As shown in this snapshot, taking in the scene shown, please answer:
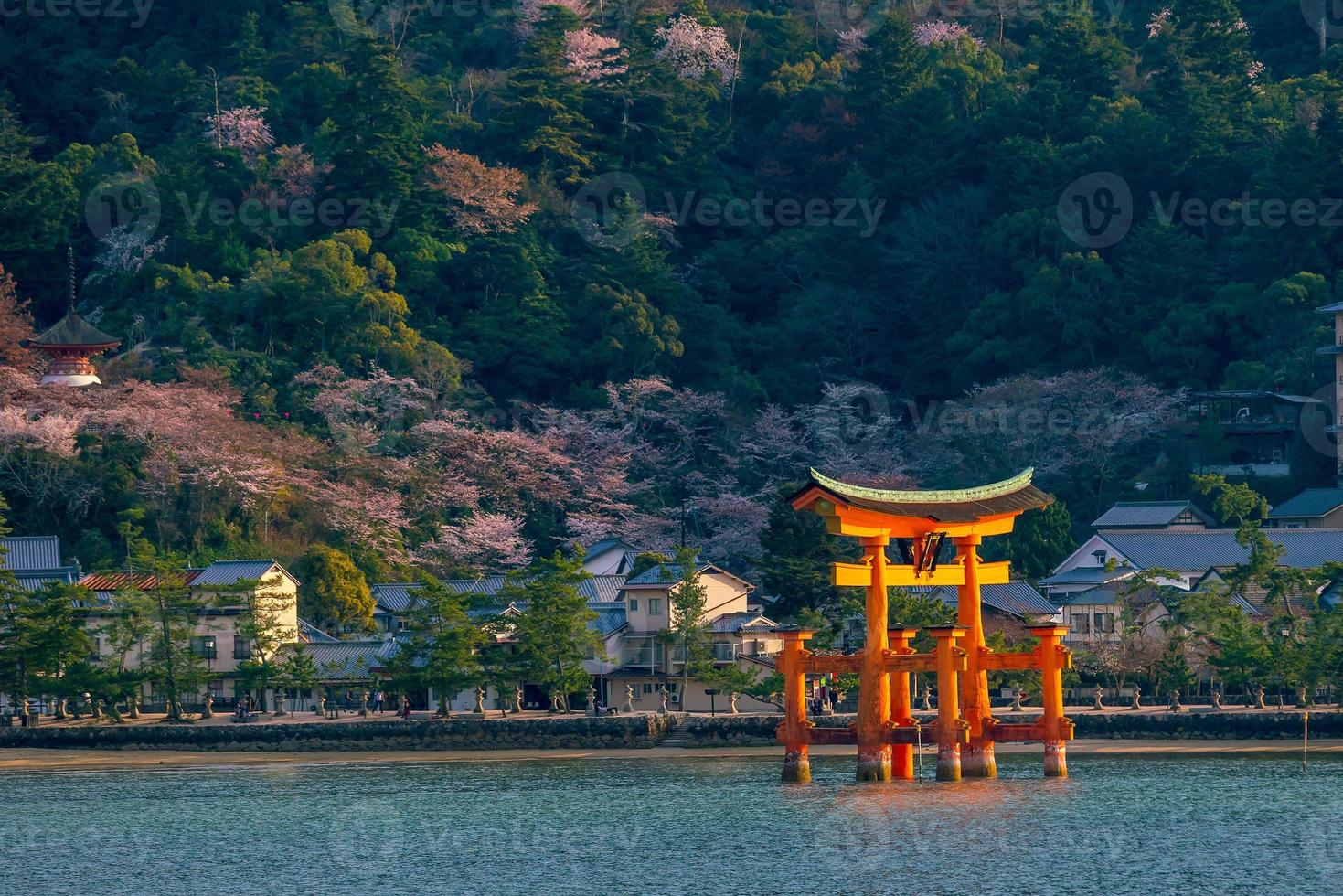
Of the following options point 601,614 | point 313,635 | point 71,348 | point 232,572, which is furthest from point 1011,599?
point 71,348

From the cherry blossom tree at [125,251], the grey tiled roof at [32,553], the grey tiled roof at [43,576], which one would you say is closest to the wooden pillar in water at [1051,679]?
the grey tiled roof at [43,576]

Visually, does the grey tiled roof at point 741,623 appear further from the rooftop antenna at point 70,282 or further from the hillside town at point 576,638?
the rooftop antenna at point 70,282

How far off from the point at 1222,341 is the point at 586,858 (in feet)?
137

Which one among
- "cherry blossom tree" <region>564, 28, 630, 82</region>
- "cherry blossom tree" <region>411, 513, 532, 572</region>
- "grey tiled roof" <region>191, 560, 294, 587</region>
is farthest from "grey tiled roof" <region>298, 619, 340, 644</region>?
"cherry blossom tree" <region>564, 28, 630, 82</region>

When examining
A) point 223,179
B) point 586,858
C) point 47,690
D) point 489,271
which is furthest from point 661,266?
point 586,858

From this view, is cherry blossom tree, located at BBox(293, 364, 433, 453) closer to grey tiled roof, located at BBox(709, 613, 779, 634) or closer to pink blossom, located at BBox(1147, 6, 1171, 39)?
grey tiled roof, located at BBox(709, 613, 779, 634)

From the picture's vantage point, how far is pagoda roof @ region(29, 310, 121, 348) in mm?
65500

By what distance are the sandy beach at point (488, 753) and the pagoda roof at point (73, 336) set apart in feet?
61.3

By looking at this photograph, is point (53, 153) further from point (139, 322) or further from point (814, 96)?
point (814, 96)

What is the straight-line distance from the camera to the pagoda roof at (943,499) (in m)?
35.7

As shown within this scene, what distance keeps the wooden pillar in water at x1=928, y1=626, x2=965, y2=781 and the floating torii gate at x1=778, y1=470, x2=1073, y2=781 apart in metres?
0.02

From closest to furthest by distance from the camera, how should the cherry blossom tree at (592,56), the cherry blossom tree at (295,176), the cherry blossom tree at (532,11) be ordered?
1. the cherry blossom tree at (295,176)
2. the cherry blossom tree at (592,56)
3. the cherry blossom tree at (532,11)

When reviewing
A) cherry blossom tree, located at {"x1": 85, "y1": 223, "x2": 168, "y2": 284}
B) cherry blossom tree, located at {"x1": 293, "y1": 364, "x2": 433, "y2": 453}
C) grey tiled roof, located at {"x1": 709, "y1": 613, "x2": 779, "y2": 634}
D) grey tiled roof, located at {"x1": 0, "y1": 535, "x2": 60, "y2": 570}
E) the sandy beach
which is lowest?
the sandy beach

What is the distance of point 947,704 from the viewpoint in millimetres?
36625
